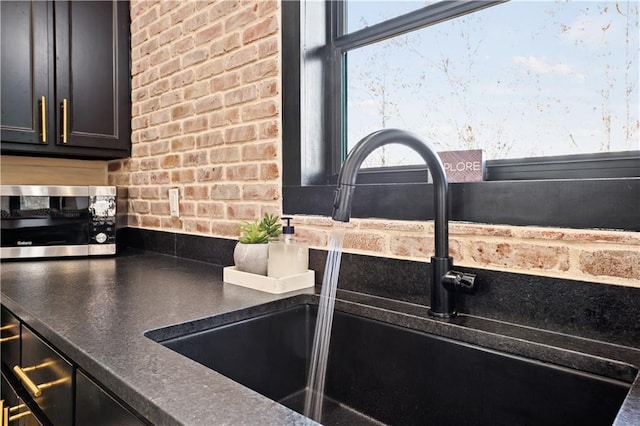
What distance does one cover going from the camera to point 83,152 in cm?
210

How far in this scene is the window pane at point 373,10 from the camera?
1.30m

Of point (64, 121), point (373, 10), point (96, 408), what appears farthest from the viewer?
point (64, 121)

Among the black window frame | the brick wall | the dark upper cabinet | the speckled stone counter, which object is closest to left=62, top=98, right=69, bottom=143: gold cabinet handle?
the dark upper cabinet

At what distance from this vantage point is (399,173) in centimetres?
130

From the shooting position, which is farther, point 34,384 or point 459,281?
point 34,384

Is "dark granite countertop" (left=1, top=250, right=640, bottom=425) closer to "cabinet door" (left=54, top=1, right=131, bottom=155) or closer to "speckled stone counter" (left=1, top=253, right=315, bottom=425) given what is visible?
"speckled stone counter" (left=1, top=253, right=315, bottom=425)

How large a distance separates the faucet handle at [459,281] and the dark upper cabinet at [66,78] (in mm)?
1828

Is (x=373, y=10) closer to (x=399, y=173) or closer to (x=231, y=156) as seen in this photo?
(x=399, y=173)

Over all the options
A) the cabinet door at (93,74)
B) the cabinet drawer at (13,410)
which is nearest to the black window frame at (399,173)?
the cabinet drawer at (13,410)

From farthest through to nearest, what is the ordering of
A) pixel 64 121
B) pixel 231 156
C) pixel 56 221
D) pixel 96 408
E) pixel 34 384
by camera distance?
pixel 64 121 < pixel 56 221 < pixel 231 156 < pixel 34 384 < pixel 96 408

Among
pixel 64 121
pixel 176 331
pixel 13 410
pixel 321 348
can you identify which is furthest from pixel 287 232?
pixel 64 121

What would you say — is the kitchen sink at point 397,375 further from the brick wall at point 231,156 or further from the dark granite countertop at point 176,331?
the brick wall at point 231,156

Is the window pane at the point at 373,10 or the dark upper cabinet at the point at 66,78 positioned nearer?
the window pane at the point at 373,10

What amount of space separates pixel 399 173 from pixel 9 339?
3.84 feet
